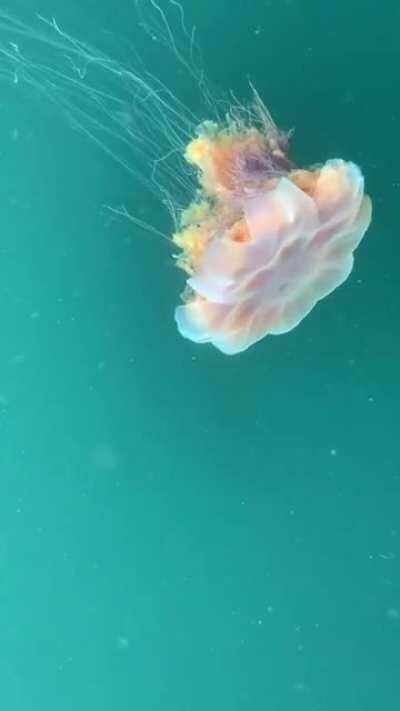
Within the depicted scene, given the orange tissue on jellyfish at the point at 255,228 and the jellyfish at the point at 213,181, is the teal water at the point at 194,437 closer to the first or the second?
the jellyfish at the point at 213,181

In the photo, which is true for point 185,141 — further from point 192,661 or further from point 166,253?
point 192,661

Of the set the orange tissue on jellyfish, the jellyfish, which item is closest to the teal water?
the jellyfish

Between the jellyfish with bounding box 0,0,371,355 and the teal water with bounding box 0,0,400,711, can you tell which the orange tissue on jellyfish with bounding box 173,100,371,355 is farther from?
the teal water with bounding box 0,0,400,711

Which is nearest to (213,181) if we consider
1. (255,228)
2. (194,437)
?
(255,228)

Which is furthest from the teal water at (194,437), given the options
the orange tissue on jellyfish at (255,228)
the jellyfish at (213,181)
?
the orange tissue on jellyfish at (255,228)

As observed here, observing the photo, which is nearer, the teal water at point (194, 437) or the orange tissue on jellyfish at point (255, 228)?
the orange tissue on jellyfish at point (255, 228)

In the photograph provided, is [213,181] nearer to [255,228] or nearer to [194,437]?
[255,228]

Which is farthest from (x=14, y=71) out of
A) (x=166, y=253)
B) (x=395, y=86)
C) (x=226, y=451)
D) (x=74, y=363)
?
(x=226, y=451)
